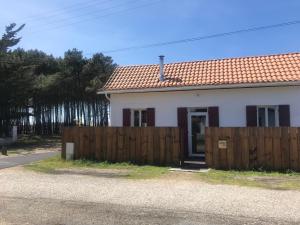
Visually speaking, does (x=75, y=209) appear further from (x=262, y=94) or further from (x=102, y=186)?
(x=262, y=94)

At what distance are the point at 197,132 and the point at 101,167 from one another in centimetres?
495

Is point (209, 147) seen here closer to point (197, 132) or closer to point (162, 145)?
point (162, 145)

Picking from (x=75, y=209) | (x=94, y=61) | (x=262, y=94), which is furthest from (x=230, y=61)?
(x=94, y=61)

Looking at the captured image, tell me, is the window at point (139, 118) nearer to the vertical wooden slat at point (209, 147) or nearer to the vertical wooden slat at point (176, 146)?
the vertical wooden slat at point (176, 146)

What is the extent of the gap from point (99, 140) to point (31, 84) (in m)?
16.2

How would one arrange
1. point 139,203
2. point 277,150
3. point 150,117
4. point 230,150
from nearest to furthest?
1. point 139,203
2. point 277,150
3. point 230,150
4. point 150,117

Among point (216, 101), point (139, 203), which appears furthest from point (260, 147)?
point (139, 203)

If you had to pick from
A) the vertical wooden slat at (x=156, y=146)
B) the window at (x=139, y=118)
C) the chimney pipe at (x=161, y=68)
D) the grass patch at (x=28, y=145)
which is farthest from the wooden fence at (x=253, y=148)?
the grass patch at (x=28, y=145)

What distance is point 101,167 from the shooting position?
15.5m

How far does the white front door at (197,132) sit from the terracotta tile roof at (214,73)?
4.78 ft

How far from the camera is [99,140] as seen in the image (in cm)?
1678

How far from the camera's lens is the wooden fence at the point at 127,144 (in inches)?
617

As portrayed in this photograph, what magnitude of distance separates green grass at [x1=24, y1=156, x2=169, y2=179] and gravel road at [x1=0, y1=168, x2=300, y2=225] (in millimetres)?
1453

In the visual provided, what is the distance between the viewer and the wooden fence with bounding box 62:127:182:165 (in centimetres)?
1568
